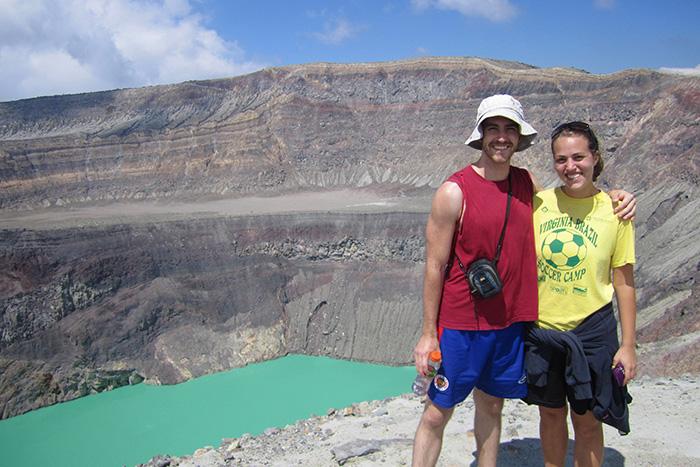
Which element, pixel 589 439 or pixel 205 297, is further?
pixel 205 297

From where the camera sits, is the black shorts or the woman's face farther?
the black shorts

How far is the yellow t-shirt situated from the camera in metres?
3.36

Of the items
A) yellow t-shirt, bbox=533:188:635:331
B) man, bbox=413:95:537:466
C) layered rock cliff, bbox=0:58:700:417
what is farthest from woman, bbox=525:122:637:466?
layered rock cliff, bbox=0:58:700:417

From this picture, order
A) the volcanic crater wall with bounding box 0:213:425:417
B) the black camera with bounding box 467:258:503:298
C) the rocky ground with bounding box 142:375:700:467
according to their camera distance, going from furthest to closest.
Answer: the volcanic crater wall with bounding box 0:213:425:417
the rocky ground with bounding box 142:375:700:467
the black camera with bounding box 467:258:503:298

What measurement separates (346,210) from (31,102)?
35.0 m

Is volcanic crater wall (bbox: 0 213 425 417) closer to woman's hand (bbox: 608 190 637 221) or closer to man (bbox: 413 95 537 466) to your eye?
man (bbox: 413 95 537 466)

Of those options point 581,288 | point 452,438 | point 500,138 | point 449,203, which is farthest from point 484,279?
point 452,438

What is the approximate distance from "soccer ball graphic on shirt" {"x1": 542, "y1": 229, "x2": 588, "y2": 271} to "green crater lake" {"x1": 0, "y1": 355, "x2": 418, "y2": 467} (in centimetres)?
1356

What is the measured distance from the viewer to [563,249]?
3379mm

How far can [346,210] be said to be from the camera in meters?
29.5

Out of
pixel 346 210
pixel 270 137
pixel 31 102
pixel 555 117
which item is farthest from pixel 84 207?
pixel 555 117

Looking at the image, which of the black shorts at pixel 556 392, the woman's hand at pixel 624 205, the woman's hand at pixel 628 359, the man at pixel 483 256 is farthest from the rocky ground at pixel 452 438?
the woman's hand at pixel 624 205

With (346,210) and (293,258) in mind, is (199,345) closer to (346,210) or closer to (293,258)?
(293,258)

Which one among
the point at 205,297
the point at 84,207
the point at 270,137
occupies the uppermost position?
the point at 270,137
